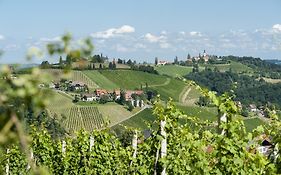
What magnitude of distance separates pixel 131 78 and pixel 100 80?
11289 mm

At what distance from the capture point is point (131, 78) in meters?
121

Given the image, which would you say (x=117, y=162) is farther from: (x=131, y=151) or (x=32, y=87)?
(x=32, y=87)

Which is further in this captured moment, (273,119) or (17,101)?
(273,119)

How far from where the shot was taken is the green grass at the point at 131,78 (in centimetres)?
11564

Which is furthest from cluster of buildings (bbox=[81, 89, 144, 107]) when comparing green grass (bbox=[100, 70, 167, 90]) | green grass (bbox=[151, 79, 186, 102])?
green grass (bbox=[100, 70, 167, 90])

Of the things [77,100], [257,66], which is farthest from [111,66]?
[257,66]

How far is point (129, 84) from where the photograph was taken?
118 metres

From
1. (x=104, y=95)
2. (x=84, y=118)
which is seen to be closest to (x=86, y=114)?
(x=84, y=118)

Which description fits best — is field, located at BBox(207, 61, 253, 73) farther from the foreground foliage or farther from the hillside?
the foreground foliage

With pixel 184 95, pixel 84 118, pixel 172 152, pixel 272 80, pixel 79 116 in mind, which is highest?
pixel 172 152

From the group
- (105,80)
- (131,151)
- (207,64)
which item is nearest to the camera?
(131,151)

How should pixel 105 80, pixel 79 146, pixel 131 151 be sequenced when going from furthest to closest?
1. pixel 105 80
2. pixel 79 146
3. pixel 131 151

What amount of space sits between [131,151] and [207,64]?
571 feet

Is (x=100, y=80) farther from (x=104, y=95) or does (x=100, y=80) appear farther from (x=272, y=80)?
(x=272, y=80)
